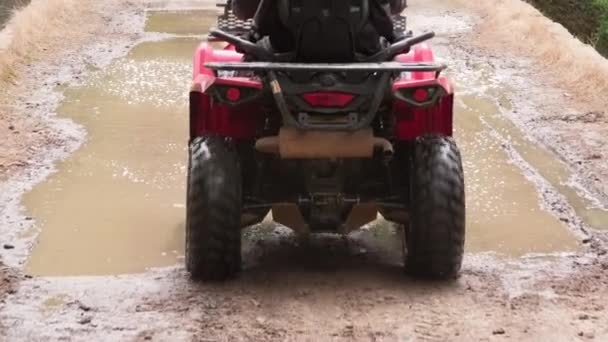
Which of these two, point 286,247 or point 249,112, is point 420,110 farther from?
point 286,247

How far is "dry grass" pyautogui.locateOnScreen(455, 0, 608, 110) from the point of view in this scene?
904 centimetres

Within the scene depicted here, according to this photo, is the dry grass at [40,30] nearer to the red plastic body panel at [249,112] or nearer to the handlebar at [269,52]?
the red plastic body panel at [249,112]

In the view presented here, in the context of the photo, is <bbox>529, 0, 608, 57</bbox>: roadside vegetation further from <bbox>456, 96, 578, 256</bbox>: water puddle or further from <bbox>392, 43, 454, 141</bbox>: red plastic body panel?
<bbox>392, 43, 454, 141</bbox>: red plastic body panel

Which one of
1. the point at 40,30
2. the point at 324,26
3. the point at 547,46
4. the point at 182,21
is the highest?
the point at 324,26

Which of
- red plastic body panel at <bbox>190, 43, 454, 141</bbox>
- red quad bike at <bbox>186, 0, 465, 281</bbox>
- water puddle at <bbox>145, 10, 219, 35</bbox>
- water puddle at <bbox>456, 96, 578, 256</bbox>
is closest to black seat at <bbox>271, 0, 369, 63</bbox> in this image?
red quad bike at <bbox>186, 0, 465, 281</bbox>

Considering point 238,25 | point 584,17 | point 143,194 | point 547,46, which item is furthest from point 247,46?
point 584,17

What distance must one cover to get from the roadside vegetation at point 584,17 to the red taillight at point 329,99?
29.0 ft

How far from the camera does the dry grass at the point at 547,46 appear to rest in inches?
356

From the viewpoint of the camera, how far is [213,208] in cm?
461

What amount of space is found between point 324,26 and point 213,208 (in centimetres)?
96

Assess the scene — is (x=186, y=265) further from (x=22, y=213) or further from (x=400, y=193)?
(x=22, y=213)

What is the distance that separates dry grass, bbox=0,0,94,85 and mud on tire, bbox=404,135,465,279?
5372 mm

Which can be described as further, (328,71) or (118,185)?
(118,185)

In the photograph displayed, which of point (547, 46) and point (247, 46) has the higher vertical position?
point (247, 46)
